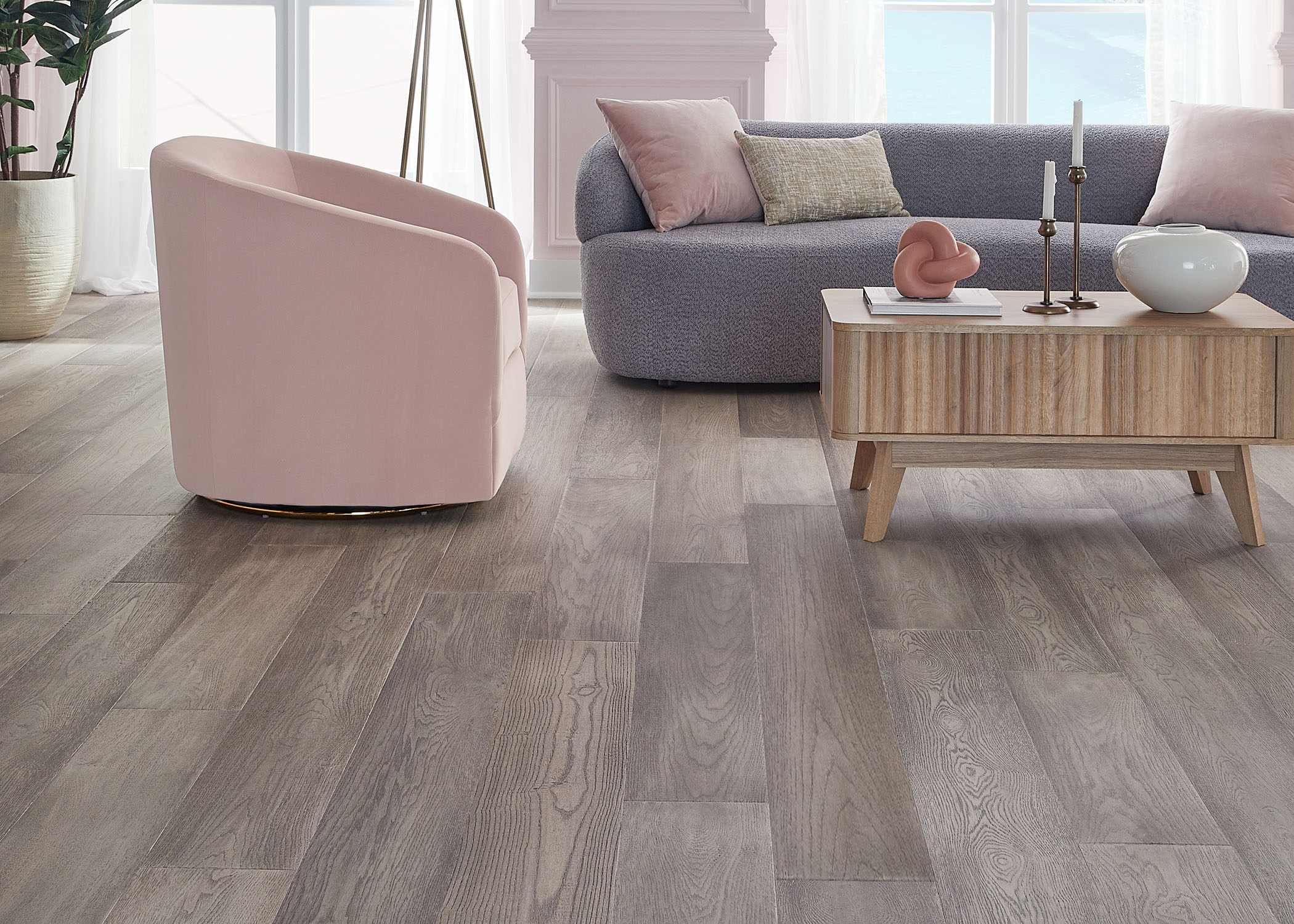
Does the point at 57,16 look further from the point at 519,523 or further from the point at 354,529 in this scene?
the point at 519,523

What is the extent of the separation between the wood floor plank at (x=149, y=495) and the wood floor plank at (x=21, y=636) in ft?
1.86

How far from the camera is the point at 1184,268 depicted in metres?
2.49

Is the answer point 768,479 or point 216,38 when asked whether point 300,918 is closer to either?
point 768,479

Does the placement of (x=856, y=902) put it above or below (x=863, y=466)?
below

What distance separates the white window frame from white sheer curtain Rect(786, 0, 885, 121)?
1641 mm

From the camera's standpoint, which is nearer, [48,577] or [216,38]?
[48,577]

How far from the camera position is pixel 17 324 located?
4410 mm

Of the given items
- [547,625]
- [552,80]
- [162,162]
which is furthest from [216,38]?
[547,625]

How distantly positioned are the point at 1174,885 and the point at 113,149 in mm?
5189

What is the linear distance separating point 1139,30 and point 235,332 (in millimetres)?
4543

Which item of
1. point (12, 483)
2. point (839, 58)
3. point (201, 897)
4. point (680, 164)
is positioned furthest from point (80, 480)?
point (839, 58)

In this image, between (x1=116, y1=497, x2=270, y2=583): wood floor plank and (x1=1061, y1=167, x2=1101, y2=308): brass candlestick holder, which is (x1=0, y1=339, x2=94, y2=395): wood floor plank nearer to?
(x1=116, y1=497, x2=270, y2=583): wood floor plank

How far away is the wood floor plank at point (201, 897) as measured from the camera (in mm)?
1324

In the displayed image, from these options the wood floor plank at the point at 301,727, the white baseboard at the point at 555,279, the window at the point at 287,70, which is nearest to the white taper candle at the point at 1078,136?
the wood floor plank at the point at 301,727
